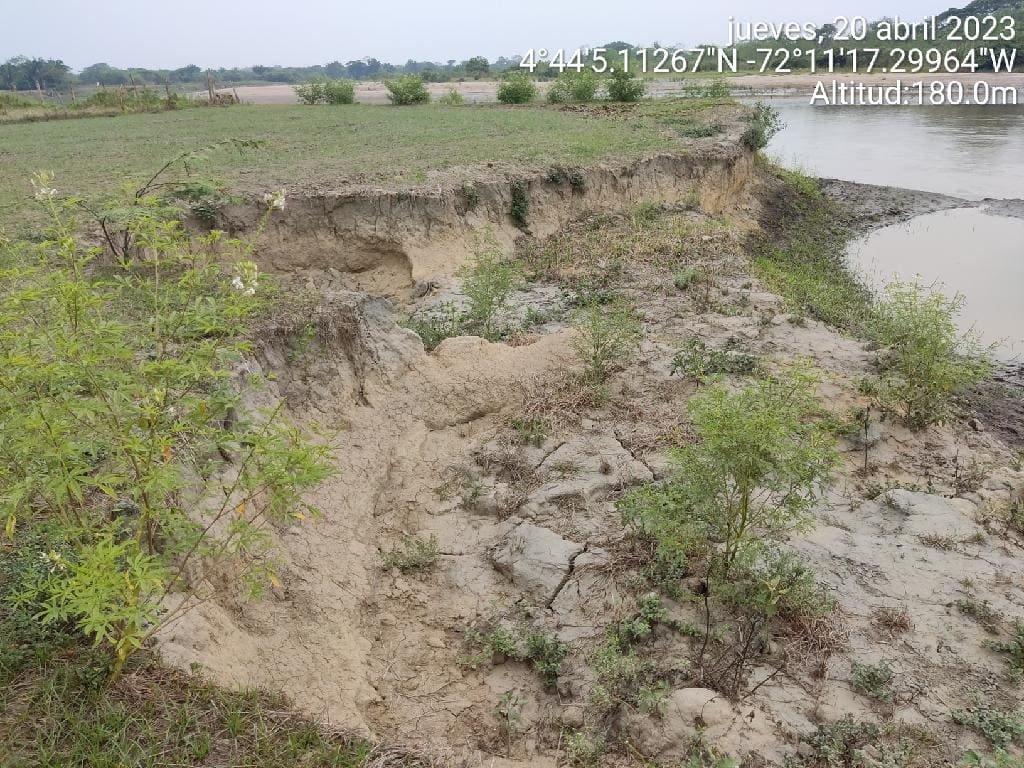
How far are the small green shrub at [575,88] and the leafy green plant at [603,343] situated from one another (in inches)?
643

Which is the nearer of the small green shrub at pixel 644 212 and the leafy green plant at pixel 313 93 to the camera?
the small green shrub at pixel 644 212

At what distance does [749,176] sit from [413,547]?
1434 centimetres

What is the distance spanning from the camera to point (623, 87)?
21922 mm

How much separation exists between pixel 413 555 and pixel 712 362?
3.74m

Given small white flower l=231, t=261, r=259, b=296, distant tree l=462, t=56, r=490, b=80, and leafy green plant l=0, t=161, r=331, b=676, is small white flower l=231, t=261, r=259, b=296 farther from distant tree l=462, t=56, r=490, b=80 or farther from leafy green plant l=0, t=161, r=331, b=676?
distant tree l=462, t=56, r=490, b=80

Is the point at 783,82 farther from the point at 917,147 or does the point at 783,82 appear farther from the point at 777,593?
the point at 777,593

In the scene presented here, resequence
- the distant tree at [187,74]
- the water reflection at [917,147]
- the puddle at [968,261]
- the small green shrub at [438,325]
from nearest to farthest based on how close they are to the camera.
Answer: the small green shrub at [438,325] → the puddle at [968,261] → the water reflection at [917,147] → the distant tree at [187,74]

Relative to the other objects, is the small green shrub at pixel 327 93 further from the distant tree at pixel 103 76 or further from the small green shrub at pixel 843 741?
the distant tree at pixel 103 76

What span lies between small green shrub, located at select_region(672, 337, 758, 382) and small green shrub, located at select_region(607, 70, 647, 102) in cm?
1694

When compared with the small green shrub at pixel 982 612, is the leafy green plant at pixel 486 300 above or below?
above

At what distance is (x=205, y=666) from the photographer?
3387mm

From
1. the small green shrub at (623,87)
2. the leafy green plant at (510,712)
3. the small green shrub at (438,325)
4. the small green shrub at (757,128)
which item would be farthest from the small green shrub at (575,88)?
the leafy green plant at (510,712)

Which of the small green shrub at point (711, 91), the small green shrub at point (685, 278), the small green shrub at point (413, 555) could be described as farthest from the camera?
the small green shrub at point (711, 91)

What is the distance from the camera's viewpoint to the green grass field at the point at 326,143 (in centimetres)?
1120
